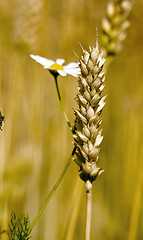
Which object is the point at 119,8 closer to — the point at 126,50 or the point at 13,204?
the point at 13,204

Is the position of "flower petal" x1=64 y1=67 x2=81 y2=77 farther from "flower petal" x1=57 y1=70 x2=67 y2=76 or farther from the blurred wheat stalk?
the blurred wheat stalk

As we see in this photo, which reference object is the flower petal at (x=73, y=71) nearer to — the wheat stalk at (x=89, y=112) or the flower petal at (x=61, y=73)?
the flower petal at (x=61, y=73)

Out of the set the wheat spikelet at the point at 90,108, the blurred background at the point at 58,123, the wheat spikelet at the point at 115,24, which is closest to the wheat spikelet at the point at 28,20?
the blurred background at the point at 58,123

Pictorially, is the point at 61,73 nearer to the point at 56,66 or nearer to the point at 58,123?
the point at 56,66

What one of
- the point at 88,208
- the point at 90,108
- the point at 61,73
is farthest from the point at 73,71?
the point at 88,208

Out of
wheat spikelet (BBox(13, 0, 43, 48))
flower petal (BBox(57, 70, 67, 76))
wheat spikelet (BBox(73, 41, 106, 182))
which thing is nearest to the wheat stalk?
wheat spikelet (BBox(73, 41, 106, 182))

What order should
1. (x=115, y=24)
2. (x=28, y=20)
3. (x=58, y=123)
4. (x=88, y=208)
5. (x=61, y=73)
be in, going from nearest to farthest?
(x=88, y=208), (x=61, y=73), (x=115, y=24), (x=28, y=20), (x=58, y=123)
